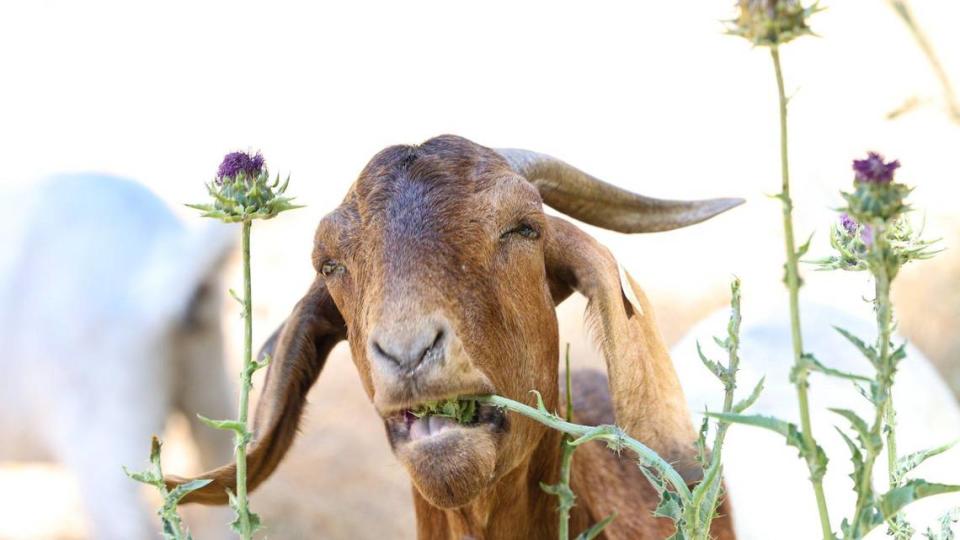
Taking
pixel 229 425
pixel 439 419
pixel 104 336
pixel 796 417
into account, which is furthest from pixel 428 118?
pixel 229 425

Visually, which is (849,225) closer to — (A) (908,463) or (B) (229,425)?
(A) (908,463)

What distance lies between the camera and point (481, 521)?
2.88 meters

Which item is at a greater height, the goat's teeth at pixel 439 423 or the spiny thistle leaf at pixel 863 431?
the spiny thistle leaf at pixel 863 431

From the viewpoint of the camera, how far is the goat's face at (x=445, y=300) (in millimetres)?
2318

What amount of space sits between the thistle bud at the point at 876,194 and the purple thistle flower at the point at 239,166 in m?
1.00

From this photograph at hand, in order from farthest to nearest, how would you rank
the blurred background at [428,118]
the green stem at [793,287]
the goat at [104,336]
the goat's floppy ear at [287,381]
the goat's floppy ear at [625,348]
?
1. the blurred background at [428,118]
2. the goat at [104,336]
3. the goat's floppy ear at [287,381]
4. the goat's floppy ear at [625,348]
5. the green stem at [793,287]

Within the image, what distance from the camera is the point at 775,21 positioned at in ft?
5.16

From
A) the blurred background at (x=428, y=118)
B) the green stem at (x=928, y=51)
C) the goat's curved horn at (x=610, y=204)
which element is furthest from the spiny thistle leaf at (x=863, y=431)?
the blurred background at (x=428, y=118)

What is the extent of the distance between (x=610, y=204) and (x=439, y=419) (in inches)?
46.7

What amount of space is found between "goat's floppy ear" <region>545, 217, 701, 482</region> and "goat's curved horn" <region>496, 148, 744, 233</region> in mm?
269

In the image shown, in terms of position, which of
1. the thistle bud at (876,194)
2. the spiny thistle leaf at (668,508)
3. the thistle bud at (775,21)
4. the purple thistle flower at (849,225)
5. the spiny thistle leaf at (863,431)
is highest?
the thistle bud at (775,21)

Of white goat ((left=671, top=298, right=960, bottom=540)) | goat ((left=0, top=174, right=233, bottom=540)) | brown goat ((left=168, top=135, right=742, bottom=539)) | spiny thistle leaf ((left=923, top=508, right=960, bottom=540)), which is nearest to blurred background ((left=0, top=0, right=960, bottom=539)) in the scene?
goat ((left=0, top=174, right=233, bottom=540))

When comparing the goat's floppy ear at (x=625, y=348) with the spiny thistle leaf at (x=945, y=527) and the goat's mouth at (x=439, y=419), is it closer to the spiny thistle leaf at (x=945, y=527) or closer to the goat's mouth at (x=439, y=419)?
the goat's mouth at (x=439, y=419)

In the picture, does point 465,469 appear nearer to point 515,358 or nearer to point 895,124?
point 515,358
